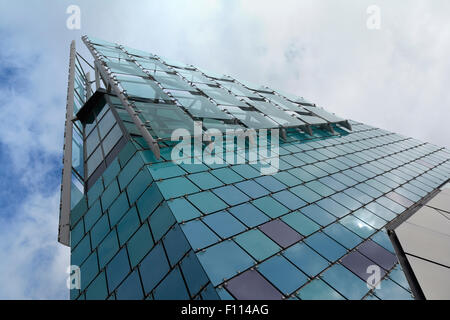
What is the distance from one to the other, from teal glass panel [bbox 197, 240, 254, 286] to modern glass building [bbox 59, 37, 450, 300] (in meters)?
0.04

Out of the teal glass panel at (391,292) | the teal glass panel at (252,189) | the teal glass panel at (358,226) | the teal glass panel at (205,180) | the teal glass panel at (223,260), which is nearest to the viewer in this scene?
the teal glass panel at (223,260)

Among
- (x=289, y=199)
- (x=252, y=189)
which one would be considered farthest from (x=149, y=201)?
(x=289, y=199)

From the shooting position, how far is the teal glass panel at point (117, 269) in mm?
9547

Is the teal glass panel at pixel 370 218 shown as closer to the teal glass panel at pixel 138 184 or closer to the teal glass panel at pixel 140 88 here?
the teal glass panel at pixel 138 184

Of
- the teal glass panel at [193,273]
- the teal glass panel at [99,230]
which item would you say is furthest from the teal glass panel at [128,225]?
the teal glass panel at [193,273]

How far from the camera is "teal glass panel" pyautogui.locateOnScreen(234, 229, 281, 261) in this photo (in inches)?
379

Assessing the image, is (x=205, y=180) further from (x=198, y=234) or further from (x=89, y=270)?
(x=89, y=270)

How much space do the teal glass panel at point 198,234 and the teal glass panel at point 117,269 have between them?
2.61 meters

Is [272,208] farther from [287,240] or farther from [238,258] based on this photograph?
[238,258]

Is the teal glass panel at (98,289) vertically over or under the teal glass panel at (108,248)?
under

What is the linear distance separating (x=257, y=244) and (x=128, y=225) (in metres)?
5.24

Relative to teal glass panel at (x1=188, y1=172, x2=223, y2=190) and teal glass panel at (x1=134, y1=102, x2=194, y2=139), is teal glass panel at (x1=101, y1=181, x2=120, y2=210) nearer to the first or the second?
teal glass panel at (x1=134, y1=102, x2=194, y2=139)

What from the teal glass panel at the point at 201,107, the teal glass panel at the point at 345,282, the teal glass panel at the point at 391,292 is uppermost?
the teal glass panel at the point at 201,107

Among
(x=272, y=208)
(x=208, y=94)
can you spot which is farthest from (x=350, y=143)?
(x=272, y=208)
